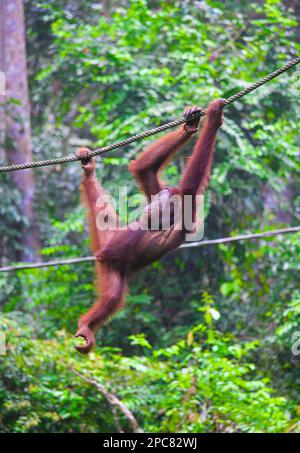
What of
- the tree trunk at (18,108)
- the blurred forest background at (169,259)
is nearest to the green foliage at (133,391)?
the blurred forest background at (169,259)

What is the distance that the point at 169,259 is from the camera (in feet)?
26.3

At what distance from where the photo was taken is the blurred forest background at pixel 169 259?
6.31 m

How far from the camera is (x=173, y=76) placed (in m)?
8.05

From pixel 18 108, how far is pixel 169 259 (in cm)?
293

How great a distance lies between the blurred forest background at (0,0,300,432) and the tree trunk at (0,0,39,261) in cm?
7

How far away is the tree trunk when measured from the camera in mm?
9062

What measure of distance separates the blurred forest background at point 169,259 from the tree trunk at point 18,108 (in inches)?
2.6

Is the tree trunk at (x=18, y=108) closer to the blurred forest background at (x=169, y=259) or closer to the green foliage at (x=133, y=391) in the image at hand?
the blurred forest background at (x=169, y=259)

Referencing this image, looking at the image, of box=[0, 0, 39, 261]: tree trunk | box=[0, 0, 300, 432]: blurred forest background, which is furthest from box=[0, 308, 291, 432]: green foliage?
box=[0, 0, 39, 261]: tree trunk

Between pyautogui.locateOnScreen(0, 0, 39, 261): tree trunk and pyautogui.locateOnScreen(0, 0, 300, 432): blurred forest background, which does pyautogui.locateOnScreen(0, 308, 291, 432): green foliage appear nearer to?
pyautogui.locateOnScreen(0, 0, 300, 432): blurred forest background

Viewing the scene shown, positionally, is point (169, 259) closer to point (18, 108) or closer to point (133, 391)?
point (133, 391)

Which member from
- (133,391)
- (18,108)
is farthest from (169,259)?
(18,108)

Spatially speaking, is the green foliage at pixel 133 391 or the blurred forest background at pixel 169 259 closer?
the green foliage at pixel 133 391

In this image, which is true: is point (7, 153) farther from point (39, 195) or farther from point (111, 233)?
point (111, 233)
